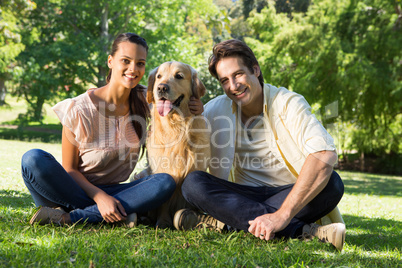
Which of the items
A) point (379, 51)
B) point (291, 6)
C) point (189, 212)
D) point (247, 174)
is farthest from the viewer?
point (291, 6)

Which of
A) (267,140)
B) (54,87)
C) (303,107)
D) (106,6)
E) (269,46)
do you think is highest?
(106,6)

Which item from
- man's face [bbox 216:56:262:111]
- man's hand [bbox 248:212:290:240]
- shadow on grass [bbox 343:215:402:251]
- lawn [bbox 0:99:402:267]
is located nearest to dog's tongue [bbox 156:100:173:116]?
man's face [bbox 216:56:262:111]

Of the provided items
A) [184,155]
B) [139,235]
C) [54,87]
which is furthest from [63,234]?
[54,87]

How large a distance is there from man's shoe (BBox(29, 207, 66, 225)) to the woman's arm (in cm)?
25

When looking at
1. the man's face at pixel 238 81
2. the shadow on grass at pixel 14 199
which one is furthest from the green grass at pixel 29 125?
the man's face at pixel 238 81

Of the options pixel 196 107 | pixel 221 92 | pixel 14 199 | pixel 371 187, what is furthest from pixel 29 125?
pixel 196 107

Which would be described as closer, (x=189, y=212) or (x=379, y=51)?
(x=189, y=212)

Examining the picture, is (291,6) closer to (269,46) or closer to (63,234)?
(269,46)

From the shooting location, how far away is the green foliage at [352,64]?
12.0m

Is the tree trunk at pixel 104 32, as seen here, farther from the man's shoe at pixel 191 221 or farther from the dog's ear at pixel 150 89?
the man's shoe at pixel 191 221

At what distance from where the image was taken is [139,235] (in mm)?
2676

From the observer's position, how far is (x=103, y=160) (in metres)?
3.02

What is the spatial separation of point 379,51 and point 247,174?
35.8 feet

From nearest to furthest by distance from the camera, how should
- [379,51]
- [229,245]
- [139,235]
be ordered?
[229,245]
[139,235]
[379,51]
